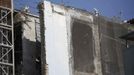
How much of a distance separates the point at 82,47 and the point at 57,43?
343cm

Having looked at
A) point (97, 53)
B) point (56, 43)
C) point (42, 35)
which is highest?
point (42, 35)

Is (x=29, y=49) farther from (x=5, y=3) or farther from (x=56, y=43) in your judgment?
(x=5, y=3)

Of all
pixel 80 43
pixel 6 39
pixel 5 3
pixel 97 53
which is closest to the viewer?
pixel 6 39

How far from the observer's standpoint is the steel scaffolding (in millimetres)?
41438

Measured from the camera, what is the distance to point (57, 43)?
146 ft

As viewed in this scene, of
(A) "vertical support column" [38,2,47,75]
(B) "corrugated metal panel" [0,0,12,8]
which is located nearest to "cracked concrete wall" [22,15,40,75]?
(A) "vertical support column" [38,2,47,75]

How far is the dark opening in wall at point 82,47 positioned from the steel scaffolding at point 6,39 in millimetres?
6227

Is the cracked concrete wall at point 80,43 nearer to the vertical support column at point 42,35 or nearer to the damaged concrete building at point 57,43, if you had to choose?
the damaged concrete building at point 57,43

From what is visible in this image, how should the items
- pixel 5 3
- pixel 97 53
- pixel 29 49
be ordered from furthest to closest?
pixel 97 53 < pixel 29 49 < pixel 5 3

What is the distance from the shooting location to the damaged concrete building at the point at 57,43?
42812mm

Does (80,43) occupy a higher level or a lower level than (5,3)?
lower

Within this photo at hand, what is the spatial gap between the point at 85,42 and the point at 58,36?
3679 millimetres

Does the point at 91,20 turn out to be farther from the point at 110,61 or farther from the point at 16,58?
the point at 16,58

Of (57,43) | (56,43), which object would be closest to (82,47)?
(57,43)
